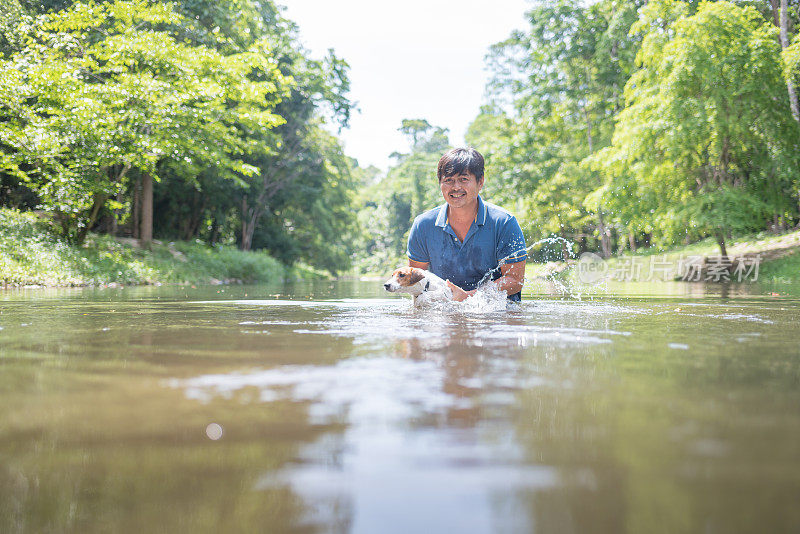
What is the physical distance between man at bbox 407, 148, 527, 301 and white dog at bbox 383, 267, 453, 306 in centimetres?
9

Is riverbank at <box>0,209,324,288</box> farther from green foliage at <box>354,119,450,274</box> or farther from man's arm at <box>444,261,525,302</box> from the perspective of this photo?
green foliage at <box>354,119,450,274</box>

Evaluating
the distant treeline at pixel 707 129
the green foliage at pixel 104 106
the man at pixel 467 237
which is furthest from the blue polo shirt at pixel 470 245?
the distant treeline at pixel 707 129

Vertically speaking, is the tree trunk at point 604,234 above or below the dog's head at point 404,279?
above

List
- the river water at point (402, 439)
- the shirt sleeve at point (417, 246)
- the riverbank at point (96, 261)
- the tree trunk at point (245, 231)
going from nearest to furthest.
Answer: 1. the river water at point (402, 439)
2. the shirt sleeve at point (417, 246)
3. the riverbank at point (96, 261)
4. the tree trunk at point (245, 231)

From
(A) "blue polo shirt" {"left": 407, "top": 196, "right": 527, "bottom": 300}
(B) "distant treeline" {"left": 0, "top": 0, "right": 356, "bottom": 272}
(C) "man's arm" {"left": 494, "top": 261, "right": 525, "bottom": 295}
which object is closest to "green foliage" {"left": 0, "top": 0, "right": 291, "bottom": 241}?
(B) "distant treeline" {"left": 0, "top": 0, "right": 356, "bottom": 272}

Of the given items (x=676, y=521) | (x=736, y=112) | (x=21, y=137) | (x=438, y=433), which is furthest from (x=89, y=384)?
(x=736, y=112)

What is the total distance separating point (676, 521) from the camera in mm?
855

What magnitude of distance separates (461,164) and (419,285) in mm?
1049

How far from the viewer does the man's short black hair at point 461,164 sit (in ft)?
15.8

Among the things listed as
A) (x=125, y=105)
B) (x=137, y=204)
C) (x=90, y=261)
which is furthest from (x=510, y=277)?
(x=137, y=204)

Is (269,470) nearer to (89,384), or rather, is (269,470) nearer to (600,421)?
(600,421)

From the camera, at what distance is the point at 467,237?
5066 mm

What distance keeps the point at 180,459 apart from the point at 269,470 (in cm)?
20

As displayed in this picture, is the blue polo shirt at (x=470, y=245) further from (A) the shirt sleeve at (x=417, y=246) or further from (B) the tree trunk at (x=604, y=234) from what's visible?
(B) the tree trunk at (x=604, y=234)
